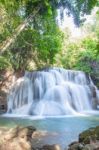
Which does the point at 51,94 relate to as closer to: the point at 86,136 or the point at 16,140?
the point at 86,136

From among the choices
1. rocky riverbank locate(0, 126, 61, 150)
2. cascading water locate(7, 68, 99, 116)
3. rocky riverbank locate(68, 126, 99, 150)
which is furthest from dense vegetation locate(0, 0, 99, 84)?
rocky riverbank locate(0, 126, 61, 150)

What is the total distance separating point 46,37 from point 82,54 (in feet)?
38.7

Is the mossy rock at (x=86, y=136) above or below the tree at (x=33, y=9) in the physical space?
below

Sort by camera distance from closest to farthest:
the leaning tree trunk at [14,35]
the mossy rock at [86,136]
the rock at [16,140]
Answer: the rock at [16,140] → the mossy rock at [86,136] → the leaning tree trunk at [14,35]

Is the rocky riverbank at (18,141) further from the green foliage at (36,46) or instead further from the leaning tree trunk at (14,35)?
the green foliage at (36,46)

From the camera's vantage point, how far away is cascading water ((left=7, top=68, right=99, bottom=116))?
2236cm

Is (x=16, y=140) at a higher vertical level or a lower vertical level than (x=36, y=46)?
lower

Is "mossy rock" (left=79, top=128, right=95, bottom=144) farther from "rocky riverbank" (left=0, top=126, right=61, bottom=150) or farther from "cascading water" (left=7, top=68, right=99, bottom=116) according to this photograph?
"cascading water" (left=7, top=68, right=99, bottom=116)

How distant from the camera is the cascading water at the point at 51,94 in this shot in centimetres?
2236

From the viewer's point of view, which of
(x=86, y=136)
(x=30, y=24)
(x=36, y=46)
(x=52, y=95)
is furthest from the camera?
(x=52, y=95)

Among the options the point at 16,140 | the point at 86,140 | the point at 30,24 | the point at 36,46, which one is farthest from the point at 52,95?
the point at 16,140

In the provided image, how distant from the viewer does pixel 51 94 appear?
78.2ft

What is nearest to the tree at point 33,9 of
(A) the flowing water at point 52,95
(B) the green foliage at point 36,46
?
(B) the green foliage at point 36,46

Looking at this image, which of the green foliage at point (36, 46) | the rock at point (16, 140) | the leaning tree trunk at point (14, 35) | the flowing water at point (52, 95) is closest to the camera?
the rock at point (16, 140)
